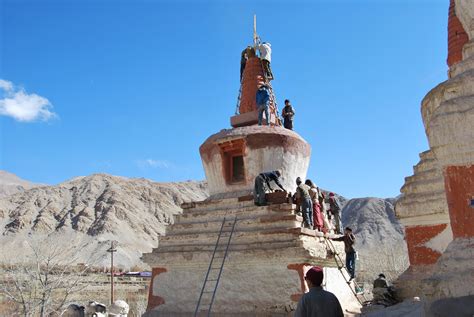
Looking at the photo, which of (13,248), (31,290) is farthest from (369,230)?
(31,290)

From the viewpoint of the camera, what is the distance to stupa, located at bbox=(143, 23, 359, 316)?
369 inches

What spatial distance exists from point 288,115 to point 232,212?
421cm

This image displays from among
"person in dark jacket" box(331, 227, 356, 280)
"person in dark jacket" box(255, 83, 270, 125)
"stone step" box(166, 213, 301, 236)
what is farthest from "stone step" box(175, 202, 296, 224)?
"person in dark jacket" box(255, 83, 270, 125)

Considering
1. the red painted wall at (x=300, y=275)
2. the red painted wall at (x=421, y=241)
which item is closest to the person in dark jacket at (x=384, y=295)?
the red painted wall at (x=421, y=241)

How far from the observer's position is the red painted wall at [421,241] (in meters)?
9.18

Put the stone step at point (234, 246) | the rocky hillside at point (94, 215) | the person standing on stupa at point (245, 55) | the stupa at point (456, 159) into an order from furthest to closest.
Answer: the rocky hillside at point (94, 215), the person standing on stupa at point (245, 55), the stone step at point (234, 246), the stupa at point (456, 159)

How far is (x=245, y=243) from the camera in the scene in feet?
32.6

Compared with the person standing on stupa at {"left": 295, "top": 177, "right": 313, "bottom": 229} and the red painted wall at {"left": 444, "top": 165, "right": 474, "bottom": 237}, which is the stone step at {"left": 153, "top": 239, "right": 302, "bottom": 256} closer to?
the person standing on stupa at {"left": 295, "top": 177, "right": 313, "bottom": 229}

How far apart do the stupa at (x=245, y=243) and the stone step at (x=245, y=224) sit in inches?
0.8

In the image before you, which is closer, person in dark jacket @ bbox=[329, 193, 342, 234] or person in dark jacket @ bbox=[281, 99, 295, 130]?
person in dark jacket @ bbox=[329, 193, 342, 234]

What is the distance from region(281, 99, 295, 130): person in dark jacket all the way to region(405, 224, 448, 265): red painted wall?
501 centimetres

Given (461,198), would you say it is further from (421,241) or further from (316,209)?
(316,209)

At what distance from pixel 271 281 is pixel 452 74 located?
19.0ft

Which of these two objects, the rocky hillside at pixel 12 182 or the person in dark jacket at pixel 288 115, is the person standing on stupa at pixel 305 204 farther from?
the rocky hillside at pixel 12 182
